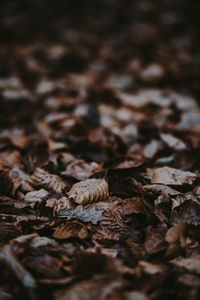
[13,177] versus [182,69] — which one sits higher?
[182,69]

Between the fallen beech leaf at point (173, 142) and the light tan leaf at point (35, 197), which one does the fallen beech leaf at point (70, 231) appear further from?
the fallen beech leaf at point (173, 142)

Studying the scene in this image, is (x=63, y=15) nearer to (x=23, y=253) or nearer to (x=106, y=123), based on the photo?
(x=106, y=123)

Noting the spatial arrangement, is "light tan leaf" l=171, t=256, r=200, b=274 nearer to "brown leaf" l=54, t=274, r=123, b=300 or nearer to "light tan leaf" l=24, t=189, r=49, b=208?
"brown leaf" l=54, t=274, r=123, b=300

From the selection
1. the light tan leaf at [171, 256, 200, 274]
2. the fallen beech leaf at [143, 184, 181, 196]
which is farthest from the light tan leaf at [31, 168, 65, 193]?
the light tan leaf at [171, 256, 200, 274]

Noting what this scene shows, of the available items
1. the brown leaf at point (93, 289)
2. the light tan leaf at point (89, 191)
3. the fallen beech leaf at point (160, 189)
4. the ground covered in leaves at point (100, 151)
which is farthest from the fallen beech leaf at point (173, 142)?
the brown leaf at point (93, 289)

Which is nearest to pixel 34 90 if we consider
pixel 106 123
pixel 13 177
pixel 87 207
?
pixel 106 123

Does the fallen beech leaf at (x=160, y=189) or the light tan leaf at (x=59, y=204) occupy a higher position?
the fallen beech leaf at (x=160, y=189)
